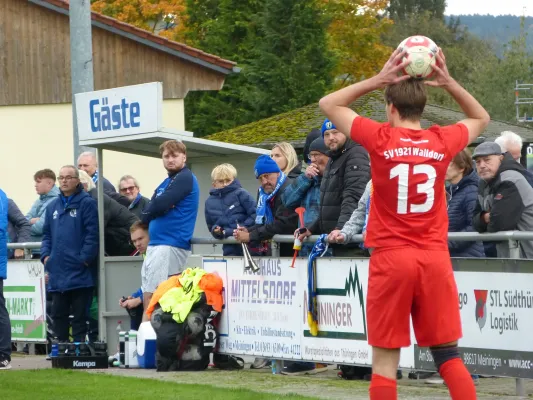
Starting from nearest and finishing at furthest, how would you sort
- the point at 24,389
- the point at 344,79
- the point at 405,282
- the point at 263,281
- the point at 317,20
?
the point at 405,282 → the point at 24,389 → the point at 263,281 → the point at 317,20 → the point at 344,79

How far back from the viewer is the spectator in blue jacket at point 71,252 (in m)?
12.9

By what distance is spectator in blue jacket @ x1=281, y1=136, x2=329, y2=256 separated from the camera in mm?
10883

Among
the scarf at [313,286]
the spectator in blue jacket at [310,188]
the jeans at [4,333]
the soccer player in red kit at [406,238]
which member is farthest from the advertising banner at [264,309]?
the soccer player in red kit at [406,238]

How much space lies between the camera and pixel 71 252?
1293cm

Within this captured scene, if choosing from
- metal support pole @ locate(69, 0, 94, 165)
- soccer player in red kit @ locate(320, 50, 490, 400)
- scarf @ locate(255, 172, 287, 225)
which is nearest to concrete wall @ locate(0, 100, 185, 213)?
metal support pole @ locate(69, 0, 94, 165)

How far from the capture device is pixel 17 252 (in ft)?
50.8

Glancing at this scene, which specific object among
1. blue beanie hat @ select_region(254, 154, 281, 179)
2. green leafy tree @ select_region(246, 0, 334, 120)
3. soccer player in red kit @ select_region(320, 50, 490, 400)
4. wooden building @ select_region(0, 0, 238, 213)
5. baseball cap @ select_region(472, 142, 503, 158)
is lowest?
soccer player in red kit @ select_region(320, 50, 490, 400)

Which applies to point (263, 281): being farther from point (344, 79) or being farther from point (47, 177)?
point (344, 79)

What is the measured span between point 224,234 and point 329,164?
1.89 metres

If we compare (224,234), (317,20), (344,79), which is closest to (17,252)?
(224,234)

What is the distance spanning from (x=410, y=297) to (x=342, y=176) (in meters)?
3.95

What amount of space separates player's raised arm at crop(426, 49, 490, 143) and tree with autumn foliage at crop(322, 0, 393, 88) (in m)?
40.3

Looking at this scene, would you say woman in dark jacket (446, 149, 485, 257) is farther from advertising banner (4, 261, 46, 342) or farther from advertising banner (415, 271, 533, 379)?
advertising banner (4, 261, 46, 342)

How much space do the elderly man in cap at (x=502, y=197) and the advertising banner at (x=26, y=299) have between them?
6.74m
